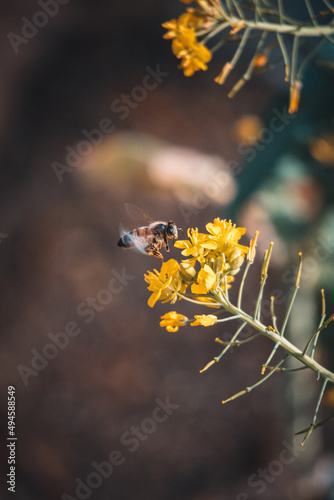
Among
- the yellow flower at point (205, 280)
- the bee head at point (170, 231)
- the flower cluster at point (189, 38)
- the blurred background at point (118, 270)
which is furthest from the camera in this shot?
the blurred background at point (118, 270)

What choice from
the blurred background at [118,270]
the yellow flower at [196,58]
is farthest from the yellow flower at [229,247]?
the blurred background at [118,270]

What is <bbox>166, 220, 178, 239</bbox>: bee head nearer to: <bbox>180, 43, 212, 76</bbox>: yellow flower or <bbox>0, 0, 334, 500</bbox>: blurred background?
<bbox>180, 43, 212, 76</bbox>: yellow flower

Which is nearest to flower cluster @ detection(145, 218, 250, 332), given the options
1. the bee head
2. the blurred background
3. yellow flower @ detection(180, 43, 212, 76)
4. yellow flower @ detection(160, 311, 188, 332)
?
yellow flower @ detection(160, 311, 188, 332)

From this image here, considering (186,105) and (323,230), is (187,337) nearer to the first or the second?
(323,230)

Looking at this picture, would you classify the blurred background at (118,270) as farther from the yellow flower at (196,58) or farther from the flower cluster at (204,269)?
the flower cluster at (204,269)

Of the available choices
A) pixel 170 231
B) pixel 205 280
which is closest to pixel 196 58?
pixel 170 231

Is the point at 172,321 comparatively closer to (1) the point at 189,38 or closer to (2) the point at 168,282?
(2) the point at 168,282
